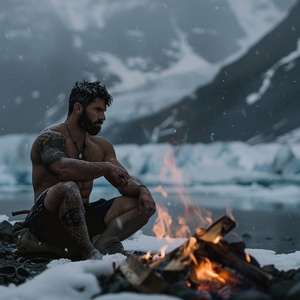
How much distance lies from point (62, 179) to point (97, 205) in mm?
1043

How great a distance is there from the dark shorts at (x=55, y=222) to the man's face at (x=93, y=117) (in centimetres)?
89

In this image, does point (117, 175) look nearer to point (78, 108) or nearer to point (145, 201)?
point (145, 201)

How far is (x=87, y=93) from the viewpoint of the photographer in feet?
21.8

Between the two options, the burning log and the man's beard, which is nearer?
the burning log

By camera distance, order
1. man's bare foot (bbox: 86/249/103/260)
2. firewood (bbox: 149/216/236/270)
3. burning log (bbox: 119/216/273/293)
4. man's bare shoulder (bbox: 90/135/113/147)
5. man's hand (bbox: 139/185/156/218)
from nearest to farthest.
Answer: burning log (bbox: 119/216/273/293)
firewood (bbox: 149/216/236/270)
man's bare foot (bbox: 86/249/103/260)
man's hand (bbox: 139/185/156/218)
man's bare shoulder (bbox: 90/135/113/147)

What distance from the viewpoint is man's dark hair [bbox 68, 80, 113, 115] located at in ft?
21.8

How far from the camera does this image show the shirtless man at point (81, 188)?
242 inches

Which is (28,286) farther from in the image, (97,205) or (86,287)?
(97,205)

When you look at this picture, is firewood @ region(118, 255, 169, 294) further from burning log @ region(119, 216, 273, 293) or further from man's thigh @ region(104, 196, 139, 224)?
man's thigh @ region(104, 196, 139, 224)

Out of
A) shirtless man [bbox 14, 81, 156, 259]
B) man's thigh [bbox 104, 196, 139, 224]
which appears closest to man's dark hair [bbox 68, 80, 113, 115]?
shirtless man [bbox 14, 81, 156, 259]

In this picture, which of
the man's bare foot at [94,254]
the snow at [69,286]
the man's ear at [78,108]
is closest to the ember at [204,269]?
the snow at [69,286]

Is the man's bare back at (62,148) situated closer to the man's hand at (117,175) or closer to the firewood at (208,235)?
the man's hand at (117,175)

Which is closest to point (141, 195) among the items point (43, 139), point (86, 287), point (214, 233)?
point (43, 139)

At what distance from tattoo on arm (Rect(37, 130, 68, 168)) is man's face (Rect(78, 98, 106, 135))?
0.33m
